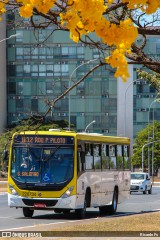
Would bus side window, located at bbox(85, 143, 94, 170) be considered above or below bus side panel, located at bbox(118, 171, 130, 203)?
above

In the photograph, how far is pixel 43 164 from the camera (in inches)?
909

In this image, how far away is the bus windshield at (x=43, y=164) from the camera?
2308cm

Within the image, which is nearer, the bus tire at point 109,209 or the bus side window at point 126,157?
the bus tire at point 109,209

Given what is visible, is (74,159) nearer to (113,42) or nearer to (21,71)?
(113,42)

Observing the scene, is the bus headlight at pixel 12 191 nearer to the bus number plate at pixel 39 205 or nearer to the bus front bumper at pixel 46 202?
the bus front bumper at pixel 46 202

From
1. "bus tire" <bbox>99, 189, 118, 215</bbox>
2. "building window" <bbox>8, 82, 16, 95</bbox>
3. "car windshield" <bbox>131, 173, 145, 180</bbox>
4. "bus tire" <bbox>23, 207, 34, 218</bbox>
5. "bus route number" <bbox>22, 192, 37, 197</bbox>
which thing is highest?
"building window" <bbox>8, 82, 16, 95</bbox>

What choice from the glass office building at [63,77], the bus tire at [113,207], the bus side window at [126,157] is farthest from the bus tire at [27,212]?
the glass office building at [63,77]

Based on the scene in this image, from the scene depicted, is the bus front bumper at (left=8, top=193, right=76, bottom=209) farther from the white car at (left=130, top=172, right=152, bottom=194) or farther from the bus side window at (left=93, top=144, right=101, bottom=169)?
the white car at (left=130, top=172, right=152, bottom=194)

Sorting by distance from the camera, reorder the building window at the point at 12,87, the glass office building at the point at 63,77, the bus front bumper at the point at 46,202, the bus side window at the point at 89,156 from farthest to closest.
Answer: the building window at the point at 12,87, the glass office building at the point at 63,77, the bus side window at the point at 89,156, the bus front bumper at the point at 46,202

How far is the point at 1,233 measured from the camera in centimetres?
1623

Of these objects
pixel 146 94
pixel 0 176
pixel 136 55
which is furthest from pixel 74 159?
pixel 146 94

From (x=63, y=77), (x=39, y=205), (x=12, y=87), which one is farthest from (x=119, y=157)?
(x=12, y=87)

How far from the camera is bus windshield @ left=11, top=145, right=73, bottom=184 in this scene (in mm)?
23078

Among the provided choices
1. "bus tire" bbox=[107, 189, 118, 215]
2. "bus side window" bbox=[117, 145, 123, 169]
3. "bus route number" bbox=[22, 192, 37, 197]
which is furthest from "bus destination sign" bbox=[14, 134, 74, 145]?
"bus side window" bbox=[117, 145, 123, 169]
